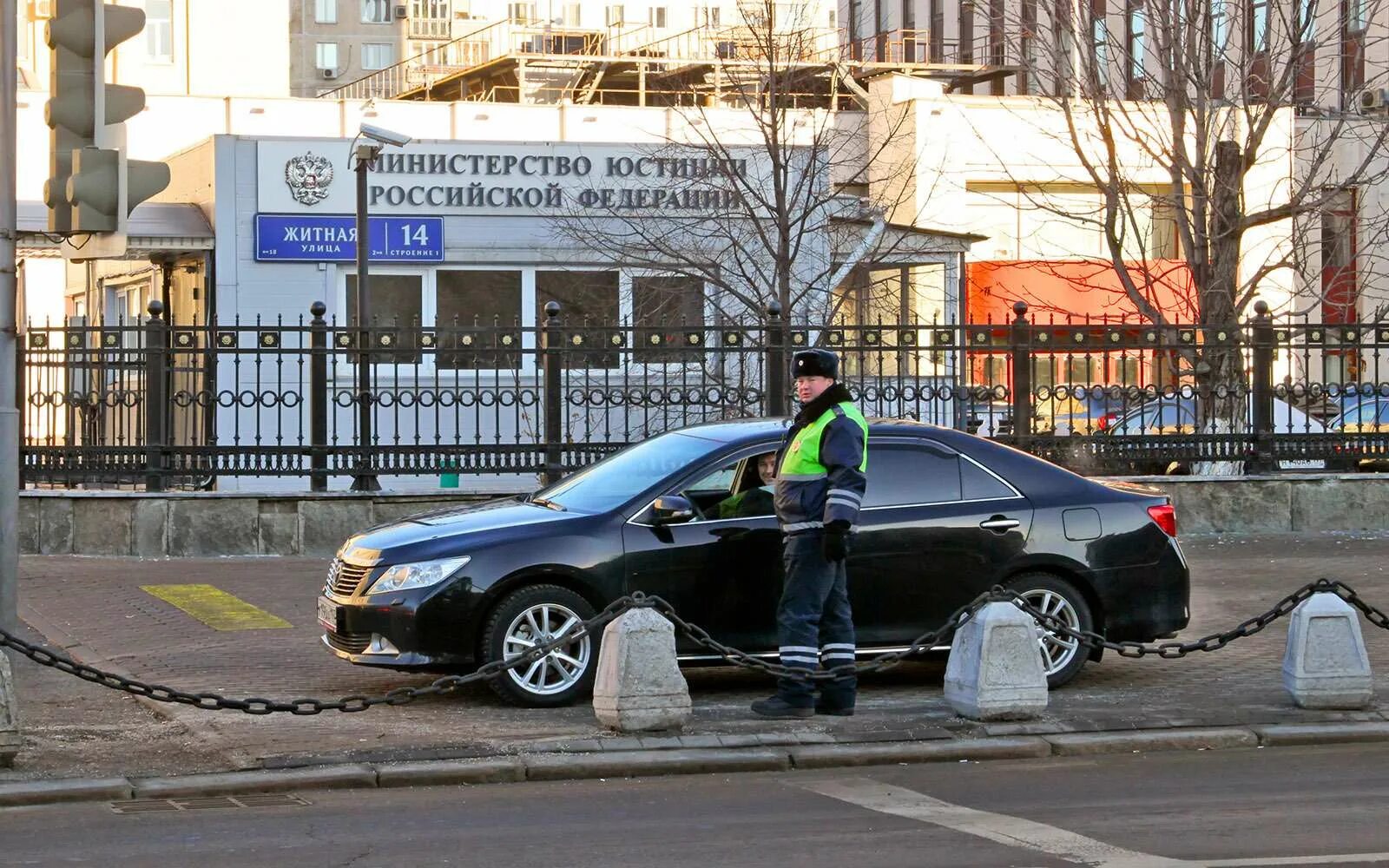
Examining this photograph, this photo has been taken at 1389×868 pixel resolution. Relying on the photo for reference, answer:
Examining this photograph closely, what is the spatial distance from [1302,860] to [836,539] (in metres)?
3.16

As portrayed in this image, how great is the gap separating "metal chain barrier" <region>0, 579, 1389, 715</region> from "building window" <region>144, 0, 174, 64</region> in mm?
46210

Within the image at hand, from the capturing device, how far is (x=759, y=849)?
22.6 ft

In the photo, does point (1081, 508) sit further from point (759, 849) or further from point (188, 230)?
point (188, 230)

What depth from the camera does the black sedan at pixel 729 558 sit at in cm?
986

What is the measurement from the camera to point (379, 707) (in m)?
10.0

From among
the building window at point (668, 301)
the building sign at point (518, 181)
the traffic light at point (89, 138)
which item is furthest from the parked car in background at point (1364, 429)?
the traffic light at point (89, 138)

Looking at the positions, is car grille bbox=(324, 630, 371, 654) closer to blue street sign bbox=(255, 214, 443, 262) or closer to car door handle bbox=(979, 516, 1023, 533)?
car door handle bbox=(979, 516, 1023, 533)

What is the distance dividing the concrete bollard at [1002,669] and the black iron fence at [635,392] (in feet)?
25.4

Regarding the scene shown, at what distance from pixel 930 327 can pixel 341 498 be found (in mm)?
5454

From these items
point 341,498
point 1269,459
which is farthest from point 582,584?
point 1269,459

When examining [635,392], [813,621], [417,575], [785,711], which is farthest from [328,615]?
[635,392]

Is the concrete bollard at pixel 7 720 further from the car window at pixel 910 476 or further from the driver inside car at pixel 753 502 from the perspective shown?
the car window at pixel 910 476

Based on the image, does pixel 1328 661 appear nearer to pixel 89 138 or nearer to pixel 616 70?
pixel 89 138

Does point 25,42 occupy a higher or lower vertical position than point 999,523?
higher
